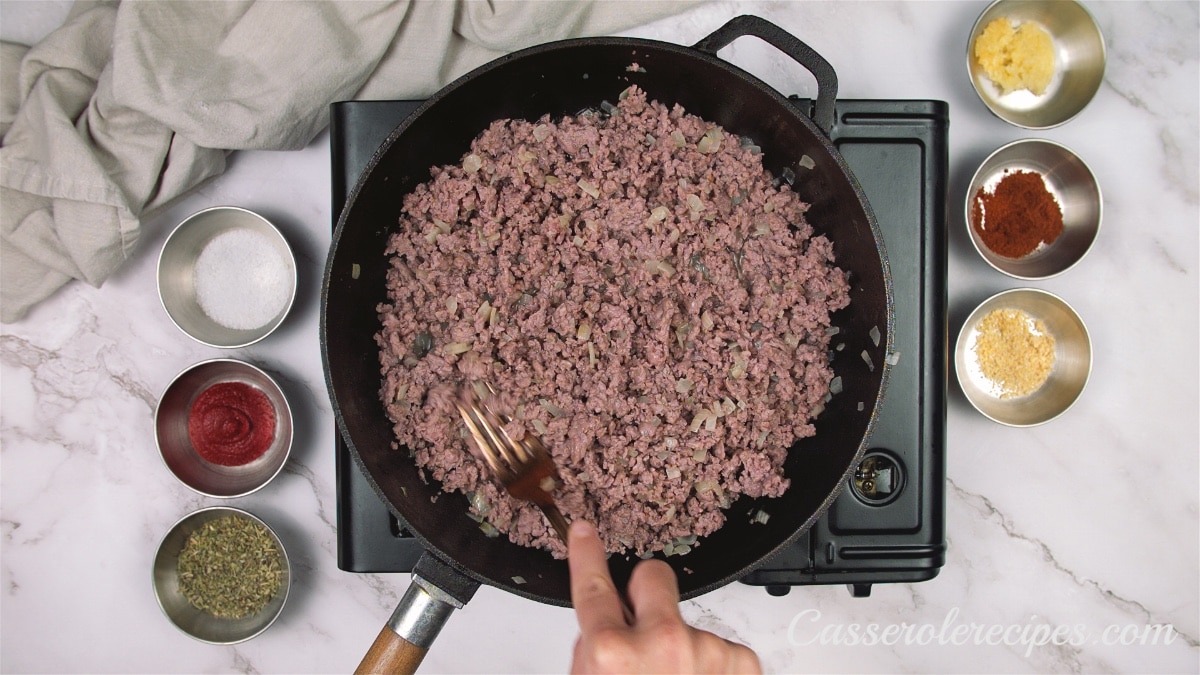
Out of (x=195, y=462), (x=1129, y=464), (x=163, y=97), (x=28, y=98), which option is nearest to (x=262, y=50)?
(x=163, y=97)

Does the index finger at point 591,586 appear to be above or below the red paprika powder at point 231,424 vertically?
above

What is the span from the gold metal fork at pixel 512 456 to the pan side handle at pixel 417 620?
19 centimetres

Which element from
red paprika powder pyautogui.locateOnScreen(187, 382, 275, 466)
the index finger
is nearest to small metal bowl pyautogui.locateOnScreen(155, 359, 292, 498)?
red paprika powder pyautogui.locateOnScreen(187, 382, 275, 466)

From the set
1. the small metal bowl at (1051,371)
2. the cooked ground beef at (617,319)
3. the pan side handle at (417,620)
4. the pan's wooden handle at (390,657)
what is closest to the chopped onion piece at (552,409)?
the cooked ground beef at (617,319)

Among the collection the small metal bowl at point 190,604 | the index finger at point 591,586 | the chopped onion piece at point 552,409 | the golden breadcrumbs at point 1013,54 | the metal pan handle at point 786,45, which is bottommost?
the small metal bowl at point 190,604

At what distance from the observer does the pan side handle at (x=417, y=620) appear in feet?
4.68

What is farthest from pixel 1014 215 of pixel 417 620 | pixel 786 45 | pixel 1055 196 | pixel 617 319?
pixel 417 620

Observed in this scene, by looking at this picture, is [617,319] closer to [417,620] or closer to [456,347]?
[456,347]

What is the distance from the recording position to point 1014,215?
1.97 meters

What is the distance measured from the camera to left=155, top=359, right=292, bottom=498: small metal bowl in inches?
75.0

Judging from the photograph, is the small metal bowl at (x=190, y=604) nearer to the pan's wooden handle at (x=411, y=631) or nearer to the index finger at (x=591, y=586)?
the pan's wooden handle at (x=411, y=631)

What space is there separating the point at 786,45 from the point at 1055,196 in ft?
3.39

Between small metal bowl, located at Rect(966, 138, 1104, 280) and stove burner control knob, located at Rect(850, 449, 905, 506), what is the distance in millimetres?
601

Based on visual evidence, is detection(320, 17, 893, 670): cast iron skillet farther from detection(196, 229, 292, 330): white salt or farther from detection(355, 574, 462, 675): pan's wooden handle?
detection(196, 229, 292, 330): white salt
